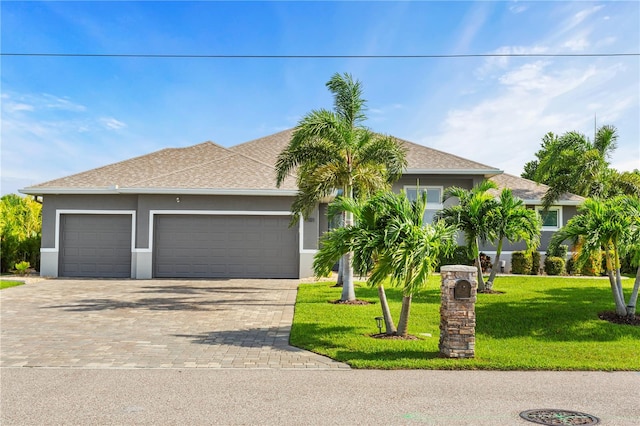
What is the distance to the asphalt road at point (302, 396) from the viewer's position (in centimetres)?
488

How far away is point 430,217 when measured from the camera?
20625 mm

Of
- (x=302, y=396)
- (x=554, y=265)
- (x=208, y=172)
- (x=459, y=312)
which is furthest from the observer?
(x=554, y=265)

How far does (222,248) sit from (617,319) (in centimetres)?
1293

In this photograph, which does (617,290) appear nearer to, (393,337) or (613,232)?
(613,232)

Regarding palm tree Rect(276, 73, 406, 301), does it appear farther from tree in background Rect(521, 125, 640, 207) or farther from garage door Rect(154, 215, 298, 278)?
tree in background Rect(521, 125, 640, 207)

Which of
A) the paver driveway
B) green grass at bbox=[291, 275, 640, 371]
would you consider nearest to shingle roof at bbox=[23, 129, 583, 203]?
the paver driveway

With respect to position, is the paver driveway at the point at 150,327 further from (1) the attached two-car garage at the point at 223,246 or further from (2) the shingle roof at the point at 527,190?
(2) the shingle roof at the point at 527,190

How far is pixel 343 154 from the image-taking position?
1348 cm

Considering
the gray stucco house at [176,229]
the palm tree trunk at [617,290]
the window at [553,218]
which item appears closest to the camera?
the palm tree trunk at [617,290]

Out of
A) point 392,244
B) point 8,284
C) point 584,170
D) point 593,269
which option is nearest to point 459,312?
point 392,244

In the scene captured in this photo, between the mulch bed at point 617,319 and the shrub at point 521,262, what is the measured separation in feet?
31.3

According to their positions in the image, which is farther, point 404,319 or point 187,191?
point 187,191

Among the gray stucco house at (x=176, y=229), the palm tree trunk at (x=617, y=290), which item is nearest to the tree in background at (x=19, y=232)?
the gray stucco house at (x=176, y=229)

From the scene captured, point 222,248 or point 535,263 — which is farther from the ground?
point 222,248
